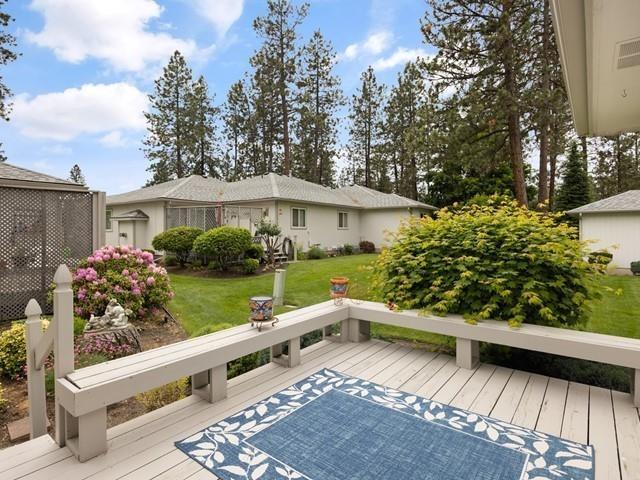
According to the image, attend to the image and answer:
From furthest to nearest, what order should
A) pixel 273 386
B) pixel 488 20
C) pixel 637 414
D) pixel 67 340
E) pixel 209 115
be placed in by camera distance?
1. pixel 209 115
2. pixel 488 20
3. pixel 273 386
4. pixel 637 414
5. pixel 67 340

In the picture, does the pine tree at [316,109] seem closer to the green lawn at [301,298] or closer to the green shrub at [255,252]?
the green shrub at [255,252]

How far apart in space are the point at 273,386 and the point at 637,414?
285 cm

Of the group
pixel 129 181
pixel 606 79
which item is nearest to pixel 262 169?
pixel 129 181

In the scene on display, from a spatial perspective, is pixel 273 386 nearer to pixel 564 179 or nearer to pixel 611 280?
pixel 611 280

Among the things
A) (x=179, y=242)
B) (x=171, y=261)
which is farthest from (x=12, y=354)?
(x=171, y=261)

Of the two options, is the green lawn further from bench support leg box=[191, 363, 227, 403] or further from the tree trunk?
the tree trunk

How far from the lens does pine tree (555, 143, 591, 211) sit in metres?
18.7

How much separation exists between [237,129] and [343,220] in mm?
13233

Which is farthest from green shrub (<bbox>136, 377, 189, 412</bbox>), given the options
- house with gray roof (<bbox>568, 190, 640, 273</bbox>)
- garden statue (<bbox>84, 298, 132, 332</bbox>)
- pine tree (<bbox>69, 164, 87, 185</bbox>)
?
pine tree (<bbox>69, 164, 87, 185</bbox>)

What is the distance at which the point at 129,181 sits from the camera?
87.3 feet

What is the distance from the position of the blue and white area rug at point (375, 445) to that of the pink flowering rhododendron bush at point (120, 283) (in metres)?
3.75

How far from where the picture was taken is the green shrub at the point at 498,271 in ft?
10.9

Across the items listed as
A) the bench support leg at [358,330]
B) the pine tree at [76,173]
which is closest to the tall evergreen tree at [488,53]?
the bench support leg at [358,330]

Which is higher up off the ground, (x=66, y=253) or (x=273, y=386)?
(x=66, y=253)
